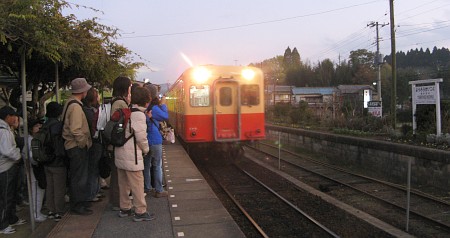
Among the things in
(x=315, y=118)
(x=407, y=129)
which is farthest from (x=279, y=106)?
(x=407, y=129)

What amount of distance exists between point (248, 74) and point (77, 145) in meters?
7.22

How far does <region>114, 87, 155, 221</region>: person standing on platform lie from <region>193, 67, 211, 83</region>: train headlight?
633 cm

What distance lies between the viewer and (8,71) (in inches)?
323

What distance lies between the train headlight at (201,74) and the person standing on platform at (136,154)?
6329mm

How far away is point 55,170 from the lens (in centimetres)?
503

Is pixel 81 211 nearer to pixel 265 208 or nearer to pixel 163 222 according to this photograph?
pixel 163 222

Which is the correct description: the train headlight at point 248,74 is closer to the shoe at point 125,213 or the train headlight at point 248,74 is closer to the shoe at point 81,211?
the shoe at point 125,213

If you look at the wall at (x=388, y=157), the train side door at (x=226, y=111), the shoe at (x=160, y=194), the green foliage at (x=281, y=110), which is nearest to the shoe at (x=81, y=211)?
the shoe at (x=160, y=194)

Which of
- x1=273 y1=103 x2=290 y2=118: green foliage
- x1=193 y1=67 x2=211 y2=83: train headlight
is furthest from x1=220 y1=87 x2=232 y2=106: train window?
x1=273 y1=103 x2=290 y2=118: green foliage

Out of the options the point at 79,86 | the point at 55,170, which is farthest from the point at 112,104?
the point at 55,170

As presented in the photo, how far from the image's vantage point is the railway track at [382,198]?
689 centimetres

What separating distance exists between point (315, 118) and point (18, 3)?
2047cm

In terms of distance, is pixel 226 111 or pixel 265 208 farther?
pixel 226 111

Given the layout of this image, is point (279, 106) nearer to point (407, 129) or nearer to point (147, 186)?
point (407, 129)
